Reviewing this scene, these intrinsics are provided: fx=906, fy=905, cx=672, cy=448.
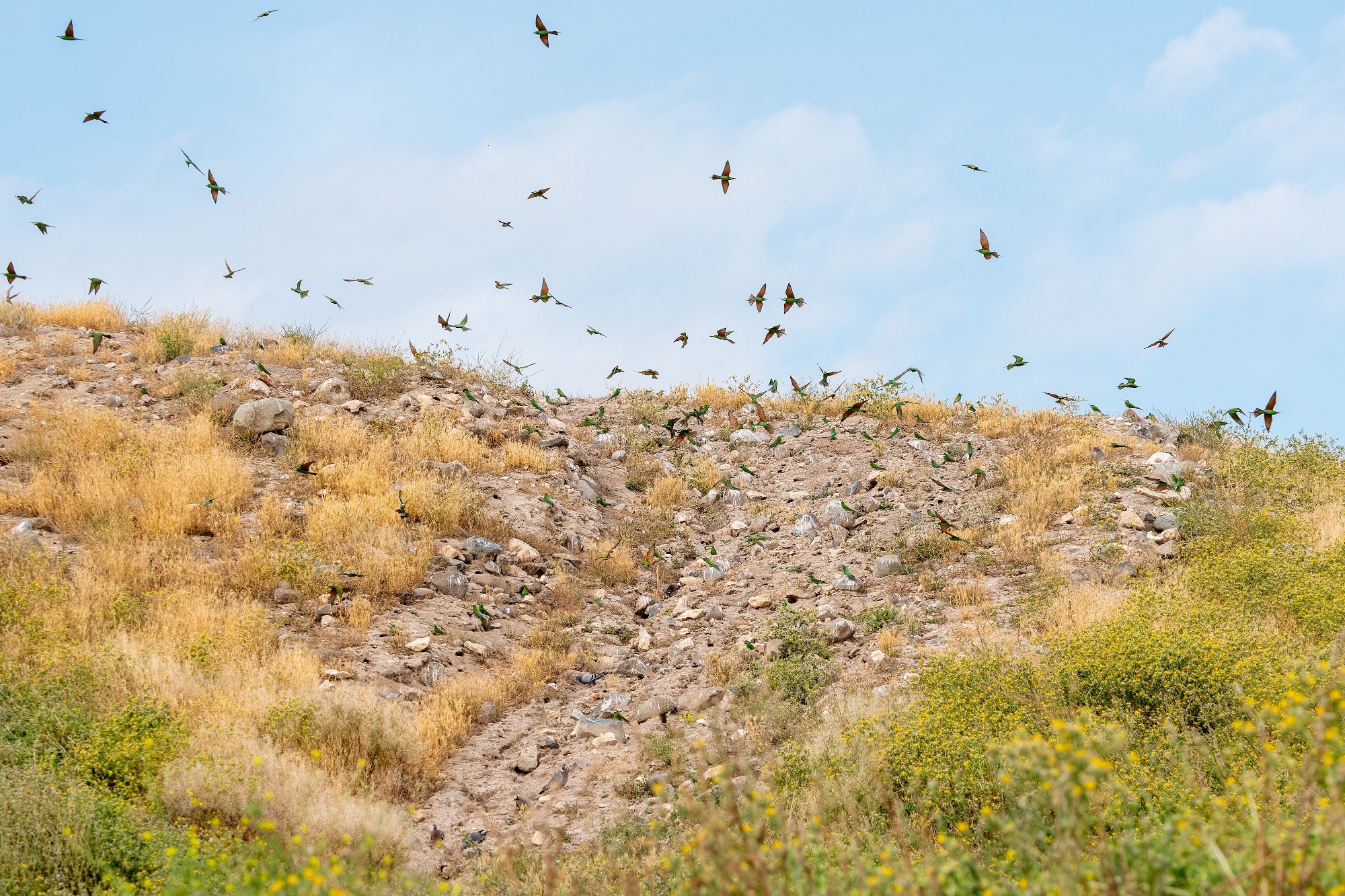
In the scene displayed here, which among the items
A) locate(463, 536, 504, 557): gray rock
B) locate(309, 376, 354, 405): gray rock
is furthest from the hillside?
locate(309, 376, 354, 405): gray rock

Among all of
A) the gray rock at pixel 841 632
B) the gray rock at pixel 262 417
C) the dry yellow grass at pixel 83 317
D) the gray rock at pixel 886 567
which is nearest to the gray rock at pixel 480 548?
the gray rock at pixel 262 417

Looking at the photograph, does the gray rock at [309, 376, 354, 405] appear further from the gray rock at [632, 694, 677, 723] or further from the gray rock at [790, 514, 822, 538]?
the gray rock at [632, 694, 677, 723]

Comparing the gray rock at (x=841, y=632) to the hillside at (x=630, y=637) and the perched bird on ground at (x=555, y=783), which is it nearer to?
the hillside at (x=630, y=637)

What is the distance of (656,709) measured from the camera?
8.10 metres

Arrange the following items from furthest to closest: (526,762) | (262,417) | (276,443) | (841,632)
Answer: (262,417) → (276,443) → (841,632) → (526,762)

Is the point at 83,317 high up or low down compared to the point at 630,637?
up

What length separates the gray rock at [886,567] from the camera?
1052 centimetres

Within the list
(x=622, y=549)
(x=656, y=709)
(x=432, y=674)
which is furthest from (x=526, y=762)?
(x=622, y=549)

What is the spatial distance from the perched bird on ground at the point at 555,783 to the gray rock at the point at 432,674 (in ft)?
6.00

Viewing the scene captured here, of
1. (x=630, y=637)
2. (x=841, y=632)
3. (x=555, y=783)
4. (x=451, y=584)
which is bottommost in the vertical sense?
(x=555, y=783)

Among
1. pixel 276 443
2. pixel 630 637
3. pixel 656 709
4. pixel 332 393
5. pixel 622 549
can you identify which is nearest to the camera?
pixel 656 709

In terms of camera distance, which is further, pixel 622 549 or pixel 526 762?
pixel 622 549

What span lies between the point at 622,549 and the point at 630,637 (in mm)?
2055

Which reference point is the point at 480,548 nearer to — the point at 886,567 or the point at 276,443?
the point at 276,443
